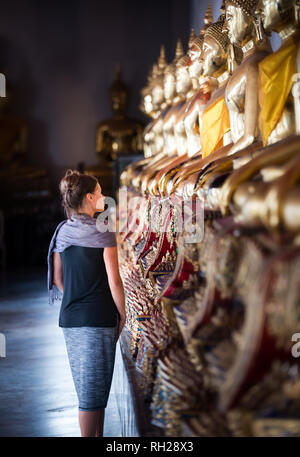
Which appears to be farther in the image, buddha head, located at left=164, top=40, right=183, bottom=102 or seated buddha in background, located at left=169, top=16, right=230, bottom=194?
buddha head, located at left=164, top=40, right=183, bottom=102

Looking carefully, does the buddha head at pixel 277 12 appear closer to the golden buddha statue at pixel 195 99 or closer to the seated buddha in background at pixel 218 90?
the seated buddha in background at pixel 218 90

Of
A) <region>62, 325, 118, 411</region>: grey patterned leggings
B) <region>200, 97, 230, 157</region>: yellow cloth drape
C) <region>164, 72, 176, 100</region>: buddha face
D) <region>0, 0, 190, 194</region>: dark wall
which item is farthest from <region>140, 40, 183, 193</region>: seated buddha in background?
<region>0, 0, 190, 194</region>: dark wall

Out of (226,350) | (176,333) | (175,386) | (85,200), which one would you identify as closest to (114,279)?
(85,200)

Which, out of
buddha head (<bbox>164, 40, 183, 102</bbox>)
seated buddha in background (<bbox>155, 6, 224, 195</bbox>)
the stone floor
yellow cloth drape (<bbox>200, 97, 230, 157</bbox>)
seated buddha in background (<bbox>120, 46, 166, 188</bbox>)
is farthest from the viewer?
seated buddha in background (<bbox>120, 46, 166, 188</bbox>)

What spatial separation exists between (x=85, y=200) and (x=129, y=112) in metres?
7.38

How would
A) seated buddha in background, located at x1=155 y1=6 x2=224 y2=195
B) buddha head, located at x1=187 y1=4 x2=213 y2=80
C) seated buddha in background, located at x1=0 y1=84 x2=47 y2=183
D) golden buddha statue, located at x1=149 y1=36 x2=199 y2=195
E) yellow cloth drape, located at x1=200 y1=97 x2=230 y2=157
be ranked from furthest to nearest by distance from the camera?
seated buddha in background, located at x1=0 y1=84 x2=47 y2=183 < golden buddha statue, located at x1=149 y1=36 x2=199 y2=195 < buddha head, located at x1=187 y1=4 x2=213 y2=80 < seated buddha in background, located at x1=155 y1=6 x2=224 y2=195 < yellow cloth drape, located at x1=200 y1=97 x2=230 y2=157

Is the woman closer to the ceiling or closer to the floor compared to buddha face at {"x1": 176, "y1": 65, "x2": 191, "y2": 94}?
closer to the floor

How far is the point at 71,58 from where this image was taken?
362 inches

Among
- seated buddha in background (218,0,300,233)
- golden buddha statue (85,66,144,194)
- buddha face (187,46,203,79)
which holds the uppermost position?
golden buddha statue (85,66,144,194)

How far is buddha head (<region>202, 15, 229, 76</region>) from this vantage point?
2.99m

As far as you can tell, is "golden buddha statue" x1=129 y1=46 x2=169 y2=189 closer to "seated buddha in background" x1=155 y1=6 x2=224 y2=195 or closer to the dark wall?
"seated buddha in background" x1=155 y1=6 x2=224 y2=195

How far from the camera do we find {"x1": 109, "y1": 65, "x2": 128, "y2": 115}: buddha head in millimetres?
8992

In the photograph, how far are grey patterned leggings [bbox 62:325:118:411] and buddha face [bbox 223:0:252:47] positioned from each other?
1.24 meters

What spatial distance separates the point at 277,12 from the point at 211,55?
108 cm
